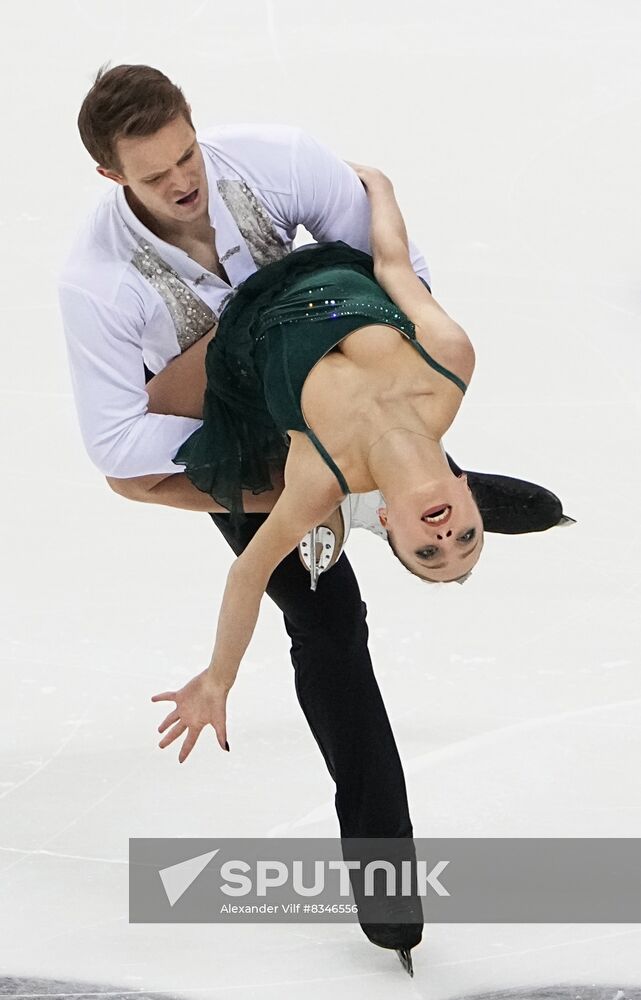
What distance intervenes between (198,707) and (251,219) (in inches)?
35.1

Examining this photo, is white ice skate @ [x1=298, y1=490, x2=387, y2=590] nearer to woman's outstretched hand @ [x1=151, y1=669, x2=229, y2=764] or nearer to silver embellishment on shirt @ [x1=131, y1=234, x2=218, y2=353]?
woman's outstretched hand @ [x1=151, y1=669, x2=229, y2=764]

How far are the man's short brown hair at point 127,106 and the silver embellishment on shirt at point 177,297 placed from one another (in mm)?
256

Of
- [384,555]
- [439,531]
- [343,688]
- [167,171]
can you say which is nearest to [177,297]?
[167,171]

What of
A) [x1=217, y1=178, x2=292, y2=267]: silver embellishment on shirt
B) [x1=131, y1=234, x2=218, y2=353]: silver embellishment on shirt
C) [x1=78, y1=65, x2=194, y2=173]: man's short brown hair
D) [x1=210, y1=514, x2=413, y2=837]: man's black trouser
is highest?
[x1=78, y1=65, x2=194, y2=173]: man's short brown hair

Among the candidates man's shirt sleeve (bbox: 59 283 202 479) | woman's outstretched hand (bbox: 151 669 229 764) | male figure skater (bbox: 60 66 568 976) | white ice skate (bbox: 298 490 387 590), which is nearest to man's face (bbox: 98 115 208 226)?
male figure skater (bbox: 60 66 568 976)

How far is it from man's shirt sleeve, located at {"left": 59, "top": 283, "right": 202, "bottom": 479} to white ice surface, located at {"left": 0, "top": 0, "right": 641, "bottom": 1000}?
1.05m

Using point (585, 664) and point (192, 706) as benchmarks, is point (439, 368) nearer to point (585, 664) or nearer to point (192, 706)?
point (192, 706)

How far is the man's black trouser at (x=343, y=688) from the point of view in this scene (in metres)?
2.75

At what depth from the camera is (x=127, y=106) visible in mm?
2270

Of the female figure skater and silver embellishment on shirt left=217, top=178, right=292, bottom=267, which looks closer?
the female figure skater

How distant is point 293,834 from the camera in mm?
3314

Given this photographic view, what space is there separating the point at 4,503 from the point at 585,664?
5.92ft

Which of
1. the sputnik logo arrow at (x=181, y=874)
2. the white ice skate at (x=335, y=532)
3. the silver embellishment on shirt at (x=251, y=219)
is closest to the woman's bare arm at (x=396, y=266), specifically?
the silver embellishment on shirt at (x=251, y=219)

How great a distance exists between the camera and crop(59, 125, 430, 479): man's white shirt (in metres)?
2.54
